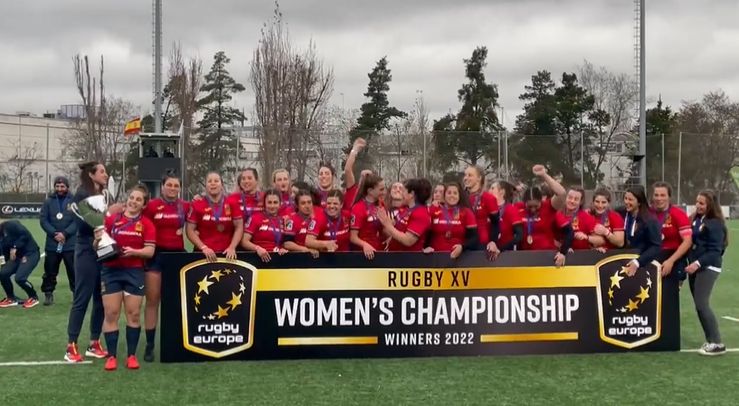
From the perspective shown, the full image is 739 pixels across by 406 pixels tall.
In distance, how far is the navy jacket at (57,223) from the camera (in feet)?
34.6

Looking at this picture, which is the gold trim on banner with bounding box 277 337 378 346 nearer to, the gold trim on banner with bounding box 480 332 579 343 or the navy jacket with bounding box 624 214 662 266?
A: the gold trim on banner with bounding box 480 332 579 343

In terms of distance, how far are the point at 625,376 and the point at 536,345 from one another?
0.99m

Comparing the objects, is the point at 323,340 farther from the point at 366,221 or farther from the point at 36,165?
the point at 36,165

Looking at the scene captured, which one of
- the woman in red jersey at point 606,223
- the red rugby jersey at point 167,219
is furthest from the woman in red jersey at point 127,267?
the woman in red jersey at point 606,223

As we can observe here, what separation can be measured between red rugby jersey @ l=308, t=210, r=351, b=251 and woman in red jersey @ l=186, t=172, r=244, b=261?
716mm

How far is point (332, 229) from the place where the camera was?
7.39m

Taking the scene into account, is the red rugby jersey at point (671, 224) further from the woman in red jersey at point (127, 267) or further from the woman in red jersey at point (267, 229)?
the woman in red jersey at point (127, 267)

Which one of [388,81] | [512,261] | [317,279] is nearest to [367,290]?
[317,279]

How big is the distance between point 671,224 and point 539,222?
53.3 inches

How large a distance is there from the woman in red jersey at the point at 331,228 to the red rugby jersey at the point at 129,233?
1.49m

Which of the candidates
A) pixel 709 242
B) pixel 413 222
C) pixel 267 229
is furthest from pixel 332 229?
pixel 709 242

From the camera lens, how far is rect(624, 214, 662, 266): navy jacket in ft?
24.1

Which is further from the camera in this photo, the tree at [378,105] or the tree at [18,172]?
the tree at [378,105]

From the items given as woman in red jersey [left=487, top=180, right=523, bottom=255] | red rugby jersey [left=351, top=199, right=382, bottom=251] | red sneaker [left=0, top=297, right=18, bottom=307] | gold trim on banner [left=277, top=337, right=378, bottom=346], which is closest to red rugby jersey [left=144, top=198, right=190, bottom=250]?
gold trim on banner [left=277, top=337, right=378, bottom=346]
